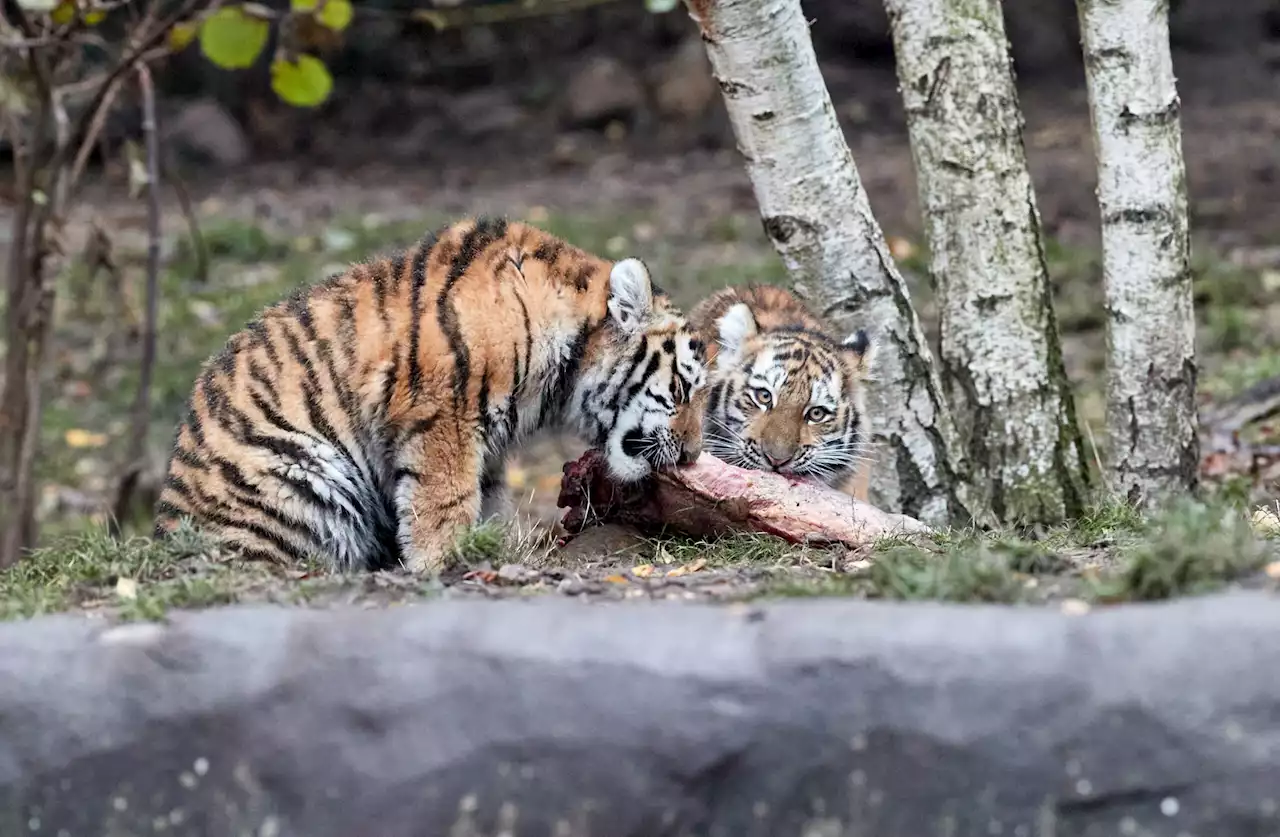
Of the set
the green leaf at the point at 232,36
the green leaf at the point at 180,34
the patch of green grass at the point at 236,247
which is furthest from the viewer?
the patch of green grass at the point at 236,247

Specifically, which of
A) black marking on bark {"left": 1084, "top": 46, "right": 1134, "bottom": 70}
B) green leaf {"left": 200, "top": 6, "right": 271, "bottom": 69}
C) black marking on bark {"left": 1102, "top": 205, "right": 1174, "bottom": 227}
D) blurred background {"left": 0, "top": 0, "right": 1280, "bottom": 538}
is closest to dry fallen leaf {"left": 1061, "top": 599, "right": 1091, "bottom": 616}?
black marking on bark {"left": 1102, "top": 205, "right": 1174, "bottom": 227}

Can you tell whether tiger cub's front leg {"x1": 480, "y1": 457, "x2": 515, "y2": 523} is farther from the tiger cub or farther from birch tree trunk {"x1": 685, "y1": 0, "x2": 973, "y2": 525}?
birch tree trunk {"x1": 685, "y1": 0, "x2": 973, "y2": 525}

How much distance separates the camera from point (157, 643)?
3.24m

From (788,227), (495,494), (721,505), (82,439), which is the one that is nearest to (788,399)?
(788,227)

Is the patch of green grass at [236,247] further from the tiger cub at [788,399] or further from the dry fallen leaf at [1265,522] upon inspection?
the dry fallen leaf at [1265,522]

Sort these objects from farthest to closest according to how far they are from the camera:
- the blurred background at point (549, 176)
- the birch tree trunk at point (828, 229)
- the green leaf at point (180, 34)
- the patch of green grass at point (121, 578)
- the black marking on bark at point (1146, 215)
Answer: the blurred background at point (549, 176)
the green leaf at point (180, 34)
the black marking on bark at point (1146, 215)
the birch tree trunk at point (828, 229)
the patch of green grass at point (121, 578)

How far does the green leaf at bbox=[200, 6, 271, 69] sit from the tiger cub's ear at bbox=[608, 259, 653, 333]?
1.79 m

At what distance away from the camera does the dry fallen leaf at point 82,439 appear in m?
9.16

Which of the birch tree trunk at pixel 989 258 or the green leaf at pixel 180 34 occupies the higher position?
the green leaf at pixel 180 34

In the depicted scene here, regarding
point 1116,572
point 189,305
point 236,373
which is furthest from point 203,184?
point 1116,572

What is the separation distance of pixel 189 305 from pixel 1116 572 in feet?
26.7

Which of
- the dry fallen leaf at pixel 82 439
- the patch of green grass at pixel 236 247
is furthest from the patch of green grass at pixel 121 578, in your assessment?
the patch of green grass at pixel 236 247

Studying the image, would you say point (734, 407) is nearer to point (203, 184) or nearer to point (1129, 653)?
point (1129, 653)

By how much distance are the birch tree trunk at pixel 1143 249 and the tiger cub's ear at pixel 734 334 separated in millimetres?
1199
